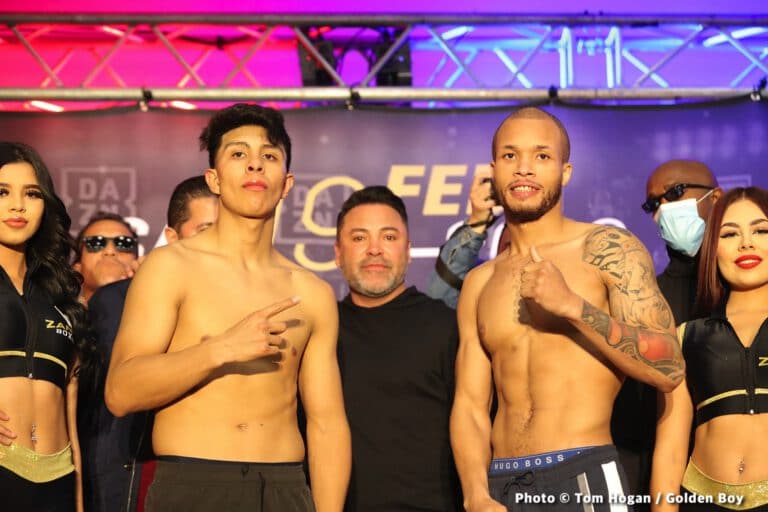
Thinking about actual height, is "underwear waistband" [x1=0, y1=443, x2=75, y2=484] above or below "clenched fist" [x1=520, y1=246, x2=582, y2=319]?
below

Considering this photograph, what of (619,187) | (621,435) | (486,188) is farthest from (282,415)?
(619,187)

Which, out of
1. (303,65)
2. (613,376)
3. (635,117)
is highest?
(303,65)

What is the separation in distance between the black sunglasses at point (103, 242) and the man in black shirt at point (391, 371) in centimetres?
128

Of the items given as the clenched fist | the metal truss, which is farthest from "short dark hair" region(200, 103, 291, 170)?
the metal truss

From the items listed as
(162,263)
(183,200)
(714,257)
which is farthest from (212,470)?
(714,257)

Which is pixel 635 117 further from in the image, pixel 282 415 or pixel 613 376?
pixel 282 415

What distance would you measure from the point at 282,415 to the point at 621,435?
170 cm

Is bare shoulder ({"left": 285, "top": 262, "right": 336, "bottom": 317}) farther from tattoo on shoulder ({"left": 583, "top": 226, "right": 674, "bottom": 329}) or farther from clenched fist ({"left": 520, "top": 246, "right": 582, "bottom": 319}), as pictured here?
tattoo on shoulder ({"left": 583, "top": 226, "right": 674, "bottom": 329})

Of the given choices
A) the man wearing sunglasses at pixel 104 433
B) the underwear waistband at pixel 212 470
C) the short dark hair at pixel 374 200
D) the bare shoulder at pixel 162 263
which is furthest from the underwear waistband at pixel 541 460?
the man wearing sunglasses at pixel 104 433

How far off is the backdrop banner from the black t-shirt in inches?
75.6

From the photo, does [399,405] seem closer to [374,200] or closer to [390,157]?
[374,200]

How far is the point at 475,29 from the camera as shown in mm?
6664

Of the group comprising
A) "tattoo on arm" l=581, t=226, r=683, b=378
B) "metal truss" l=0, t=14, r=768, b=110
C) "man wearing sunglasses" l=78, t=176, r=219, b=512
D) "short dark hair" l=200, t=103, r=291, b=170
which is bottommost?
"man wearing sunglasses" l=78, t=176, r=219, b=512

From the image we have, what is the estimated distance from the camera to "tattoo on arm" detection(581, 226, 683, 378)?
3.37 m
